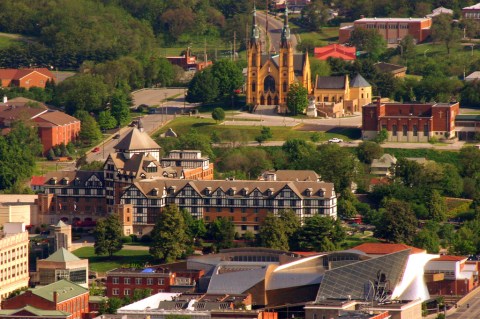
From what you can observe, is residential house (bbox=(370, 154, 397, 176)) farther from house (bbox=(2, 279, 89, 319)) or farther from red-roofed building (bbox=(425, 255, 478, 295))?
house (bbox=(2, 279, 89, 319))

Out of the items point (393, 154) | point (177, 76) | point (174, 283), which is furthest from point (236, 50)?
point (174, 283)

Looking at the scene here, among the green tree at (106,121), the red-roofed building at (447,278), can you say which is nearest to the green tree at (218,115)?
the green tree at (106,121)

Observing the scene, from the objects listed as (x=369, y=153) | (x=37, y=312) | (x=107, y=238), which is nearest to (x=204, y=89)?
(x=369, y=153)

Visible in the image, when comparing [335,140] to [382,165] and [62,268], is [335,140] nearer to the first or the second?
[382,165]

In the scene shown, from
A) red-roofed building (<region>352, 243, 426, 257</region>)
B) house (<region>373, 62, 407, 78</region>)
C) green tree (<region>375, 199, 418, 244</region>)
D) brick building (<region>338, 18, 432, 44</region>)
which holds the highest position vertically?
brick building (<region>338, 18, 432, 44</region>)

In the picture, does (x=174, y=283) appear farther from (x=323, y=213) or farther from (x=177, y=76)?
(x=177, y=76)

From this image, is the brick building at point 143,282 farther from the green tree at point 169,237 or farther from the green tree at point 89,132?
the green tree at point 89,132

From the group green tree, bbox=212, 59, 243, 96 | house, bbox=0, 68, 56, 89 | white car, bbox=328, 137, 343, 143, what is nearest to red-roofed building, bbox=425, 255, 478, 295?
white car, bbox=328, 137, 343, 143
